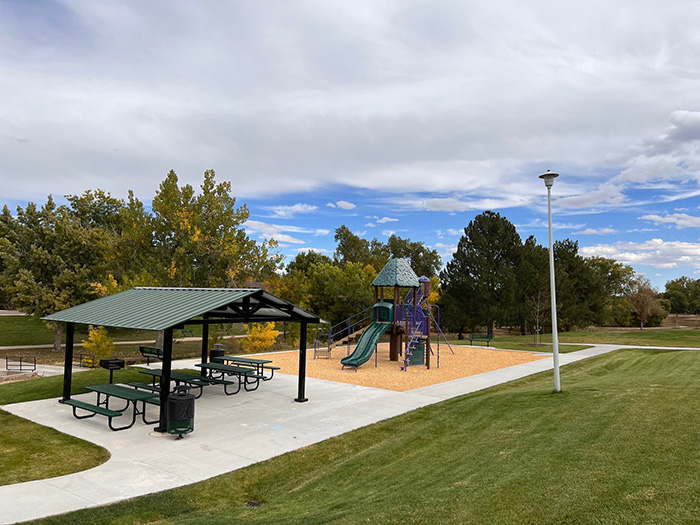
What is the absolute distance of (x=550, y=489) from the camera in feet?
17.4

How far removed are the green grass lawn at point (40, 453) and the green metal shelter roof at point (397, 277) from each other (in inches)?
570

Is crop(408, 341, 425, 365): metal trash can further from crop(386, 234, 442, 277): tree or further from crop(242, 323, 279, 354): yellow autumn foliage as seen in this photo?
crop(386, 234, 442, 277): tree

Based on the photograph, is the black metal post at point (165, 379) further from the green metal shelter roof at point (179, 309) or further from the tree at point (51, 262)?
the tree at point (51, 262)

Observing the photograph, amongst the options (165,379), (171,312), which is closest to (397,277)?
(171,312)

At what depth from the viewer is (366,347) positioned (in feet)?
63.0

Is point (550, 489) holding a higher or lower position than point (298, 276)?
lower

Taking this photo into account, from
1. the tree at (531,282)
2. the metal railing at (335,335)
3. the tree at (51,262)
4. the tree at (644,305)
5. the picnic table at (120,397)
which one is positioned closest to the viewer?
the picnic table at (120,397)

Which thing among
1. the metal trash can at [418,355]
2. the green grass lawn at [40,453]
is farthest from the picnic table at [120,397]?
the metal trash can at [418,355]

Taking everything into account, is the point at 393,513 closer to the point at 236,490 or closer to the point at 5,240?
the point at 236,490

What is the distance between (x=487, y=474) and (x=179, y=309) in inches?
283

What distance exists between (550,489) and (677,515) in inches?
47.4

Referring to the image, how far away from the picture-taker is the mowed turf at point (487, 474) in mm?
4953

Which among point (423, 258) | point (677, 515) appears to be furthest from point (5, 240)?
point (423, 258)

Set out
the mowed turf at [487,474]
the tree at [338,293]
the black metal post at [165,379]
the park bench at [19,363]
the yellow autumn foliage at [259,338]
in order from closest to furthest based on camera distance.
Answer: the mowed turf at [487,474] → the black metal post at [165,379] → the park bench at [19,363] → the yellow autumn foliage at [259,338] → the tree at [338,293]
